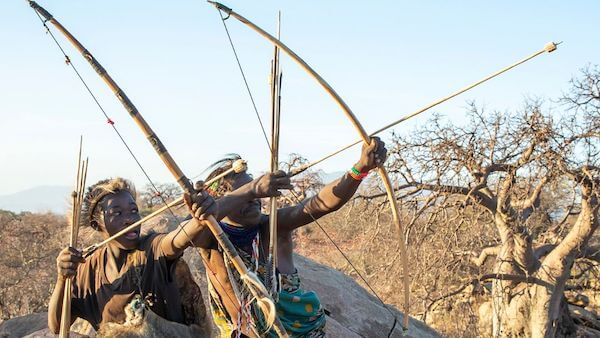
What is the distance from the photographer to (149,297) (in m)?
3.22

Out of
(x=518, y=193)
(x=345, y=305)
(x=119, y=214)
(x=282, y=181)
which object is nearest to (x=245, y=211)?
(x=282, y=181)

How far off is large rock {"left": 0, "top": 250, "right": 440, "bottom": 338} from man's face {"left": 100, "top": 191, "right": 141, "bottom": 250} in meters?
1.97

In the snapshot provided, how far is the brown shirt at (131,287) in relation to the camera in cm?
323

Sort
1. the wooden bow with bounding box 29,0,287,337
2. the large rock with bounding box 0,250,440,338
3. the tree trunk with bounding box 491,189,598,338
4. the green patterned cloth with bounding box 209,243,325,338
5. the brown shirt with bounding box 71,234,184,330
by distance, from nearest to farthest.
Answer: the wooden bow with bounding box 29,0,287,337 → the brown shirt with bounding box 71,234,184,330 → the green patterned cloth with bounding box 209,243,325,338 → the large rock with bounding box 0,250,440,338 → the tree trunk with bounding box 491,189,598,338

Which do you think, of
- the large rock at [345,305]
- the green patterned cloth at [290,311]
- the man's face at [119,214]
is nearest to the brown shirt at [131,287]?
the man's face at [119,214]

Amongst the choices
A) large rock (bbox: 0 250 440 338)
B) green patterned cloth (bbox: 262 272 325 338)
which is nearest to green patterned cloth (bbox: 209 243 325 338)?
green patterned cloth (bbox: 262 272 325 338)

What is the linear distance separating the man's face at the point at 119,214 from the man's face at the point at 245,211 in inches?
18.2

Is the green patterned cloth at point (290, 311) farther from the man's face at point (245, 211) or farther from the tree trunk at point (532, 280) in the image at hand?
the tree trunk at point (532, 280)

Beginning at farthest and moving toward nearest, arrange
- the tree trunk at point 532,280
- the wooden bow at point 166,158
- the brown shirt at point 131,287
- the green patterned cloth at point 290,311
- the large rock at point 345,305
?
the tree trunk at point 532,280 < the large rock at point 345,305 < the green patterned cloth at point 290,311 < the brown shirt at point 131,287 < the wooden bow at point 166,158

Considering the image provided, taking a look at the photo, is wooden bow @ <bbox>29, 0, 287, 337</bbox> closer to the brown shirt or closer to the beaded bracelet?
the brown shirt

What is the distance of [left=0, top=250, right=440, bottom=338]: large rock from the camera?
221 inches

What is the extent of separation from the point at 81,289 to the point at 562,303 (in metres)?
9.34

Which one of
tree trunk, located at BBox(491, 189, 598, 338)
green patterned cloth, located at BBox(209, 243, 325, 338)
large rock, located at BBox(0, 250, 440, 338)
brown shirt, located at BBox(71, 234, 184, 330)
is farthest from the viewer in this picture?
tree trunk, located at BBox(491, 189, 598, 338)

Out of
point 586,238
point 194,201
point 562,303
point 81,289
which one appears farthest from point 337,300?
point 562,303
